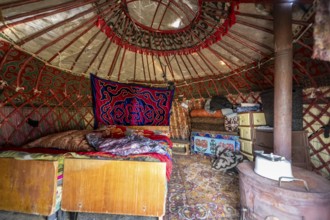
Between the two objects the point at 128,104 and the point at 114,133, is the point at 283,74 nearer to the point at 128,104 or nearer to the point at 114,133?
the point at 114,133

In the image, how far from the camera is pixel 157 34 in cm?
184

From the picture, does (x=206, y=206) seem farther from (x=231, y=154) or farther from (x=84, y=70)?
(x=84, y=70)

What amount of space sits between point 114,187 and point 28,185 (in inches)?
25.3

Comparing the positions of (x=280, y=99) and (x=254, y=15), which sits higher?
(x=254, y=15)

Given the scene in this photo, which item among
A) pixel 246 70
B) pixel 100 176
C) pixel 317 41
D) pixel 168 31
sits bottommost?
pixel 100 176

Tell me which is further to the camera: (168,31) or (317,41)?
(168,31)

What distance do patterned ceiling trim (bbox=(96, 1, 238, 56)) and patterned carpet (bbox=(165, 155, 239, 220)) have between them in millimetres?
1899

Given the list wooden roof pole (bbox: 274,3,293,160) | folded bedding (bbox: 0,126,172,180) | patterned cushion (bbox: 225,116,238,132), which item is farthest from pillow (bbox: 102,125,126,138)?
patterned cushion (bbox: 225,116,238,132)

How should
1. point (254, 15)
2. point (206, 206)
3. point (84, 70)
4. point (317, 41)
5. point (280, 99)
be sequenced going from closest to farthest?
1. point (317, 41)
2. point (280, 99)
3. point (254, 15)
4. point (206, 206)
5. point (84, 70)

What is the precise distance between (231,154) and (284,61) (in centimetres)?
201

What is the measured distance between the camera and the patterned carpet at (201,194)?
1398mm

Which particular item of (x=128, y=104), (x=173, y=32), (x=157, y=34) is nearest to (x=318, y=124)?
(x=173, y=32)

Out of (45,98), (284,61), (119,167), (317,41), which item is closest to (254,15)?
(284,61)

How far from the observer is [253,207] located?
101 centimetres
